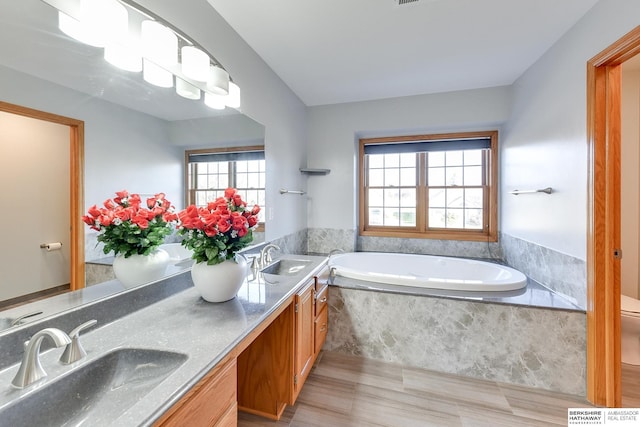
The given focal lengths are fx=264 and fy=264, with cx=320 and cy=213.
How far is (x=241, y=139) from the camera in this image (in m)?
2.03

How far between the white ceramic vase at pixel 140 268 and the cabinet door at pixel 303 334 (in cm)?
73

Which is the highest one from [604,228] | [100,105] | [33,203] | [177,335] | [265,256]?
[100,105]

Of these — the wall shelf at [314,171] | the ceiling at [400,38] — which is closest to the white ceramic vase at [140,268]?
the ceiling at [400,38]

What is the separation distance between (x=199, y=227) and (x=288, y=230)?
173cm

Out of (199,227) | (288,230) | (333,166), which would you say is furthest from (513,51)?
(199,227)

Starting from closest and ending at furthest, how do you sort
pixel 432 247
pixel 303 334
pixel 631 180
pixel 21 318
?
1. pixel 21 318
2. pixel 303 334
3. pixel 631 180
4. pixel 432 247

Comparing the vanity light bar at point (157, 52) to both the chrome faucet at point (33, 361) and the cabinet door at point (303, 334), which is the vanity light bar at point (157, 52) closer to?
the chrome faucet at point (33, 361)

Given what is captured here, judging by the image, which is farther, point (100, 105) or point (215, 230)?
point (215, 230)

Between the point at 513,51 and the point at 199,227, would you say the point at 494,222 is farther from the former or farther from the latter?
the point at 199,227

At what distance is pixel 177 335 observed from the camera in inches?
37.7

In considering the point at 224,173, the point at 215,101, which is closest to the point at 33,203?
the point at 224,173

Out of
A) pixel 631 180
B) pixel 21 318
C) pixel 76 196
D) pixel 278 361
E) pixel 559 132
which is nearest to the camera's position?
pixel 21 318

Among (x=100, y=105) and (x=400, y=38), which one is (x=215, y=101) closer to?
(x=100, y=105)

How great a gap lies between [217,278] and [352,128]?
104 inches
